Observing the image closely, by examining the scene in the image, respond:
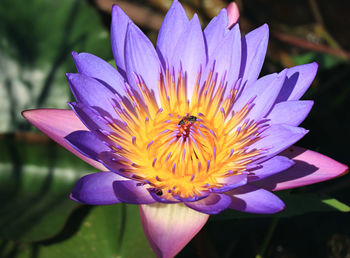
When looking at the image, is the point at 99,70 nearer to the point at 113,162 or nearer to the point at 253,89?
the point at 113,162

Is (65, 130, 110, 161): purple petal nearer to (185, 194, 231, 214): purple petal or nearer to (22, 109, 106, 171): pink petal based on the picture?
(22, 109, 106, 171): pink petal

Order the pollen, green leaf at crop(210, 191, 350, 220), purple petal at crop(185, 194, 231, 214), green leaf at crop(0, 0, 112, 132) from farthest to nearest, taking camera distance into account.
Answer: green leaf at crop(0, 0, 112, 132), green leaf at crop(210, 191, 350, 220), the pollen, purple petal at crop(185, 194, 231, 214)

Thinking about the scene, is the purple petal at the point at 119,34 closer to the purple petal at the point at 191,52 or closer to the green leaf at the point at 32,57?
the purple petal at the point at 191,52

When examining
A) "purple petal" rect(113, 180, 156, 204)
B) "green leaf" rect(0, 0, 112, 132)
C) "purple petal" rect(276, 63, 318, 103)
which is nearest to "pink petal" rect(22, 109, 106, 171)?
"purple petal" rect(113, 180, 156, 204)

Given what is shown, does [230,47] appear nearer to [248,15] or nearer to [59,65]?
[59,65]

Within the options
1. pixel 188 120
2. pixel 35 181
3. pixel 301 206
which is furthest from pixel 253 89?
pixel 35 181

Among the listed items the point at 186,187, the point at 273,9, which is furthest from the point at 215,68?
the point at 273,9
